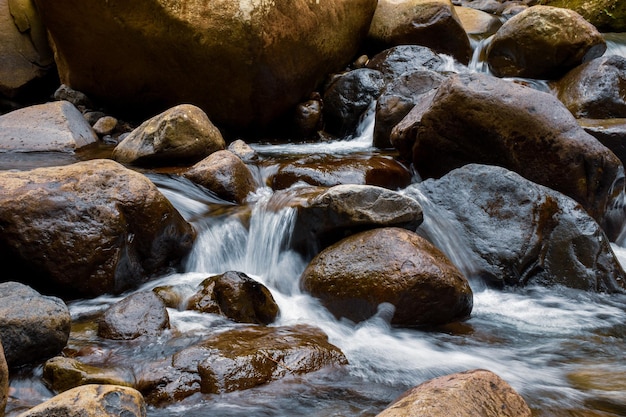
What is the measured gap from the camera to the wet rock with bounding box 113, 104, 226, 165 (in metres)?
6.61

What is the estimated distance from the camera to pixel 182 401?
311 centimetres

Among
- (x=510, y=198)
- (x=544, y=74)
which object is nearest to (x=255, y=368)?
(x=510, y=198)

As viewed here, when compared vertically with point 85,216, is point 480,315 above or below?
below

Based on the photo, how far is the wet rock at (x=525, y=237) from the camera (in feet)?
16.7

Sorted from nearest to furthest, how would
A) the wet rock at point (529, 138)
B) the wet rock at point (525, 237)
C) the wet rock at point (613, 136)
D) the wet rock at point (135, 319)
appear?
the wet rock at point (135, 319)
the wet rock at point (525, 237)
the wet rock at point (529, 138)
the wet rock at point (613, 136)

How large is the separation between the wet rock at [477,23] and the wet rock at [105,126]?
7.79m

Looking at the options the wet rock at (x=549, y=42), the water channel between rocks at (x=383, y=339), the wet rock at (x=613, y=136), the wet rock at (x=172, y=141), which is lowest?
the water channel between rocks at (x=383, y=339)

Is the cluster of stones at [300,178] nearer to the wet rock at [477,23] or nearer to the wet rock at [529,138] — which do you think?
the wet rock at [529,138]

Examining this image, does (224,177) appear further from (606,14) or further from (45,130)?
(606,14)

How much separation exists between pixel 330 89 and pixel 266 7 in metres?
1.99

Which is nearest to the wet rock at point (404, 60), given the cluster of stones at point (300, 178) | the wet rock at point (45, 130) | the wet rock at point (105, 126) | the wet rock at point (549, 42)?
the cluster of stones at point (300, 178)

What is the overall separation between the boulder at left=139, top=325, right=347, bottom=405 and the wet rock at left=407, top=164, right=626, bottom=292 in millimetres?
2044

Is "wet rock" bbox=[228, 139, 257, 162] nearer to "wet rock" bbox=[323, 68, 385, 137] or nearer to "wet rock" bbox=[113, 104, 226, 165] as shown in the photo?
"wet rock" bbox=[113, 104, 226, 165]

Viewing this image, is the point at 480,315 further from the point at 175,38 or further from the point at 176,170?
the point at 175,38
